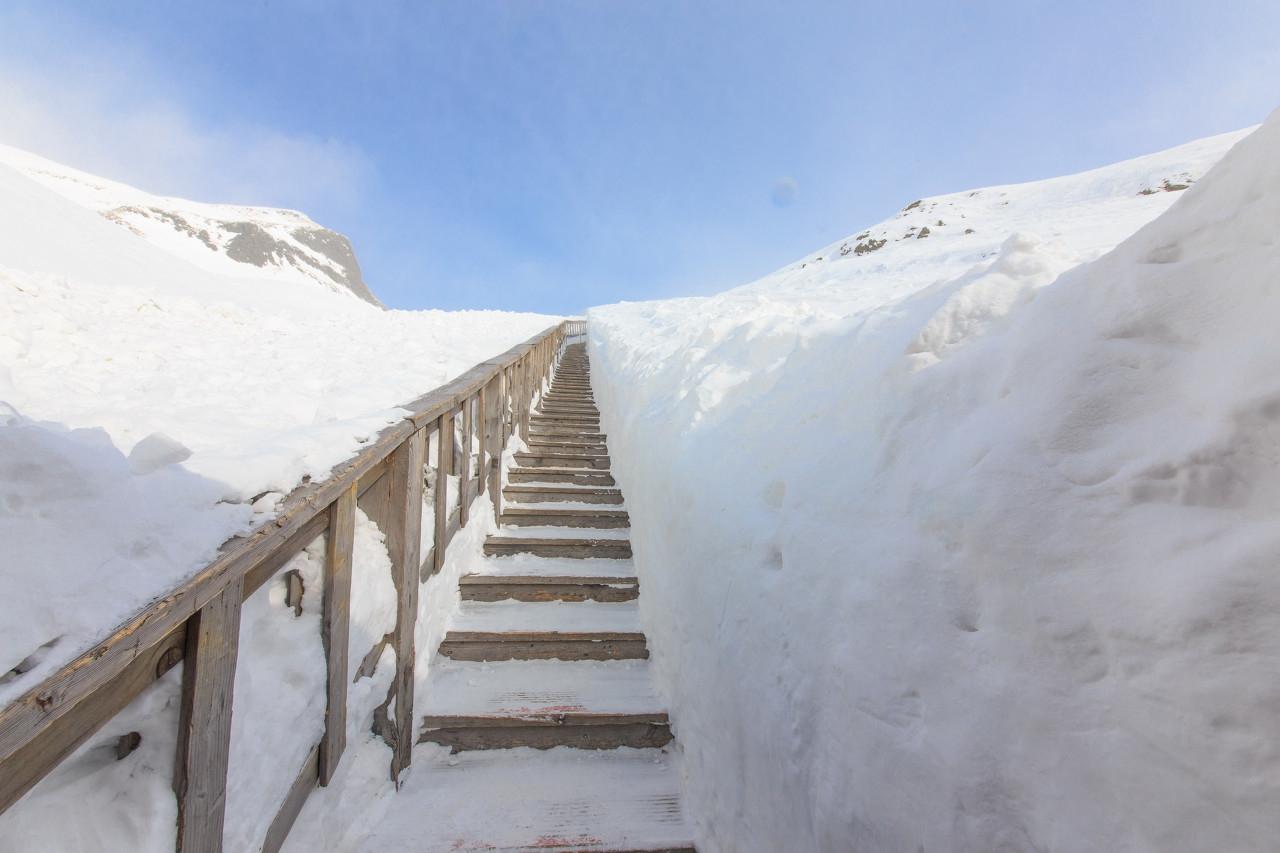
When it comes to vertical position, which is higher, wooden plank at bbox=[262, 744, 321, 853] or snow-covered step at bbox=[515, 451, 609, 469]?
snow-covered step at bbox=[515, 451, 609, 469]

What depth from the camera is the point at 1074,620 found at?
0.92m

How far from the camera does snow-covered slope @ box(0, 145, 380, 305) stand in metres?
37.6

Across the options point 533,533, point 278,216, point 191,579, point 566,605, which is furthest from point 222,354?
point 278,216

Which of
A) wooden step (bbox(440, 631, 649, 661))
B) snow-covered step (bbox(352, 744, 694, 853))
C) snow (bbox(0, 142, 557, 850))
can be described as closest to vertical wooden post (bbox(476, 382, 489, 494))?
snow (bbox(0, 142, 557, 850))

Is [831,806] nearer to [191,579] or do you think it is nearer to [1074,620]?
[1074,620]

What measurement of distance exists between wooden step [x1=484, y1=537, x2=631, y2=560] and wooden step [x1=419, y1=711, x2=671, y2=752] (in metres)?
1.35

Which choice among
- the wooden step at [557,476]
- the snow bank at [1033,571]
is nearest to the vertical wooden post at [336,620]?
the snow bank at [1033,571]

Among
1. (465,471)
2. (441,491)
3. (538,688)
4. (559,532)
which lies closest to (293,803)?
(538,688)

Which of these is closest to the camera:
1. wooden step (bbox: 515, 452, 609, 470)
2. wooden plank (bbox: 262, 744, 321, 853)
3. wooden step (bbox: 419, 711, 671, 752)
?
wooden plank (bbox: 262, 744, 321, 853)

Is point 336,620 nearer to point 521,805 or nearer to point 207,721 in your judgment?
point 207,721

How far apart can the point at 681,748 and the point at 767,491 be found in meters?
1.34

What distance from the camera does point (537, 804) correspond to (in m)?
2.30

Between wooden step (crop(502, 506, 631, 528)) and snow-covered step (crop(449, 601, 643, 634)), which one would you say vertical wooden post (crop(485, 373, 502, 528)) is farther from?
snow-covered step (crop(449, 601, 643, 634))

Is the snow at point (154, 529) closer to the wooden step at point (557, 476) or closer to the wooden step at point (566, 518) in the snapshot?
the wooden step at point (566, 518)
